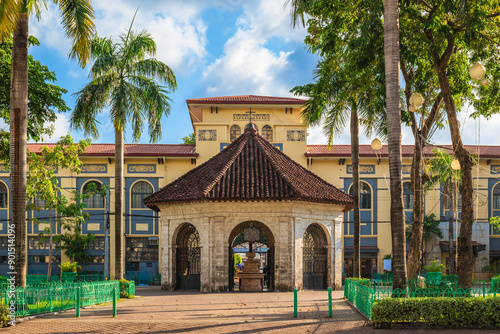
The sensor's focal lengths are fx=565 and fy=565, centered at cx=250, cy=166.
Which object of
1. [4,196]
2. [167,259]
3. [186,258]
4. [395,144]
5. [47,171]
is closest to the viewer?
[395,144]

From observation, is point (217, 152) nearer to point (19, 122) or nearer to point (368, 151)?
point (368, 151)

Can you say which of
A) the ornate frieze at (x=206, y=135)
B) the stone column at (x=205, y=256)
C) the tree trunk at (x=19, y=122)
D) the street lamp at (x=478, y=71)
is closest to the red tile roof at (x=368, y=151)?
the ornate frieze at (x=206, y=135)

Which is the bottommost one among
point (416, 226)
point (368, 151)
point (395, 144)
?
point (416, 226)

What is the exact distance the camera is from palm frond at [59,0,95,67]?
18.6 meters

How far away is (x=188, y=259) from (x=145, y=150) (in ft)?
57.0

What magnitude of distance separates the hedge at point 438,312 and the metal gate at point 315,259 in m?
13.1

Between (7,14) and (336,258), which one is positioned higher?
(7,14)

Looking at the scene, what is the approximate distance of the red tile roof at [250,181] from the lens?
26.1 m

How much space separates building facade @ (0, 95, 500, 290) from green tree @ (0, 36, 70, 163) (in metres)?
14.1

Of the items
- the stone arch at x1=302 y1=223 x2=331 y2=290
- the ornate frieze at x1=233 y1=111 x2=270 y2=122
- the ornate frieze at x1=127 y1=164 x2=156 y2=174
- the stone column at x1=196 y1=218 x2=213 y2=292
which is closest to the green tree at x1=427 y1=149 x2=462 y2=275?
the stone arch at x1=302 y1=223 x2=331 y2=290

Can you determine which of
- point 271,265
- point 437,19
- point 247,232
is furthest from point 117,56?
point 437,19

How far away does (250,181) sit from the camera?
27234 millimetres

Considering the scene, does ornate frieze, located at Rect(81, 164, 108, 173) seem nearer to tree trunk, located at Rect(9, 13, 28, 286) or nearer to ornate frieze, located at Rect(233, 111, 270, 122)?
ornate frieze, located at Rect(233, 111, 270, 122)

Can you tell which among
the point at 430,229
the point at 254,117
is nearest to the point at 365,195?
the point at 430,229
